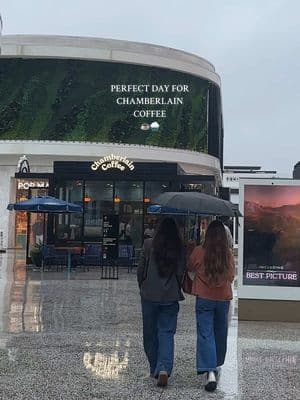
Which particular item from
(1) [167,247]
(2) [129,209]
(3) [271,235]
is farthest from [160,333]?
(2) [129,209]

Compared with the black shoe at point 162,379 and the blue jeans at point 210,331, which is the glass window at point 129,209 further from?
the black shoe at point 162,379

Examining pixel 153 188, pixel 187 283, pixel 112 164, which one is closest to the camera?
pixel 187 283

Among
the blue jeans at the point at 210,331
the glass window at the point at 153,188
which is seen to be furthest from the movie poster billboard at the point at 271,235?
the glass window at the point at 153,188

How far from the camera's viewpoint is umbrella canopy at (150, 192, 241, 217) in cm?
629

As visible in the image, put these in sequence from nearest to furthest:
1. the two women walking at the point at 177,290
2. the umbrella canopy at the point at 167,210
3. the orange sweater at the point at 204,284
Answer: the two women walking at the point at 177,290 < the orange sweater at the point at 204,284 < the umbrella canopy at the point at 167,210

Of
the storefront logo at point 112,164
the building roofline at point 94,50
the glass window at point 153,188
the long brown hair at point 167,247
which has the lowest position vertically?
the long brown hair at point 167,247

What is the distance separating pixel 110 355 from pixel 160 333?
1494mm

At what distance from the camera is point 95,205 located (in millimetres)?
22891

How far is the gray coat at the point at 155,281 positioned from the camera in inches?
232

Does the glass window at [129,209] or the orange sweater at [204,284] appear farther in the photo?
the glass window at [129,209]

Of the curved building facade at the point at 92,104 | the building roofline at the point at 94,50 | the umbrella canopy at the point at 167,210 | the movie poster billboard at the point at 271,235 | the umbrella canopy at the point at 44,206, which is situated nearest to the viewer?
the umbrella canopy at the point at 167,210

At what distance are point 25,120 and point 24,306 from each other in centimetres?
2925

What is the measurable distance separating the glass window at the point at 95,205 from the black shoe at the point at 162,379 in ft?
55.6

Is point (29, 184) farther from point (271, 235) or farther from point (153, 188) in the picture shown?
point (271, 235)
